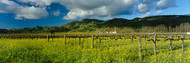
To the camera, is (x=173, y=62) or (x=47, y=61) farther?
(x=47, y=61)

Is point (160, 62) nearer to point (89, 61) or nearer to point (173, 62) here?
point (173, 62)

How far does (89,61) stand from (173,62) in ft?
18.3

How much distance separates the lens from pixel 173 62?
6.82 metres

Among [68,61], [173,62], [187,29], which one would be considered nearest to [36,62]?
[68,61]

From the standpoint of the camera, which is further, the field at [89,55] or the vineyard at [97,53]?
the vineyard at [97,53]

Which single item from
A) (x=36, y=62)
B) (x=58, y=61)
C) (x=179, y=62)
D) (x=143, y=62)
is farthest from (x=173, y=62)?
(x=36, y=62)

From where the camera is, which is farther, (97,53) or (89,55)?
(97,53)

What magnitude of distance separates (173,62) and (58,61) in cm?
800

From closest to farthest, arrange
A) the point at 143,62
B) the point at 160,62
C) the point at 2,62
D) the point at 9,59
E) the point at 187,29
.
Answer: the point at 160,62 → the point at 143,62 → the point at 2,62 → the point at 9,59 → the point at 187,29

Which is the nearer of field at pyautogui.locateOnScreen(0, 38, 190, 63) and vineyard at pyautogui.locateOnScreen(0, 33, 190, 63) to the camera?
field at pyautogui.locateOnScreen(0, 38, 190, 63)

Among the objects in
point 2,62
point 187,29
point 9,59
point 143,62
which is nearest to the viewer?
point 143,62

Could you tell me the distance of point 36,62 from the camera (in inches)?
297

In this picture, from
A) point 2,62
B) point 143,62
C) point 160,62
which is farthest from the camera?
point 2,62

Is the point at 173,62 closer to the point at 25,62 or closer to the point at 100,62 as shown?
the point at 100,62
